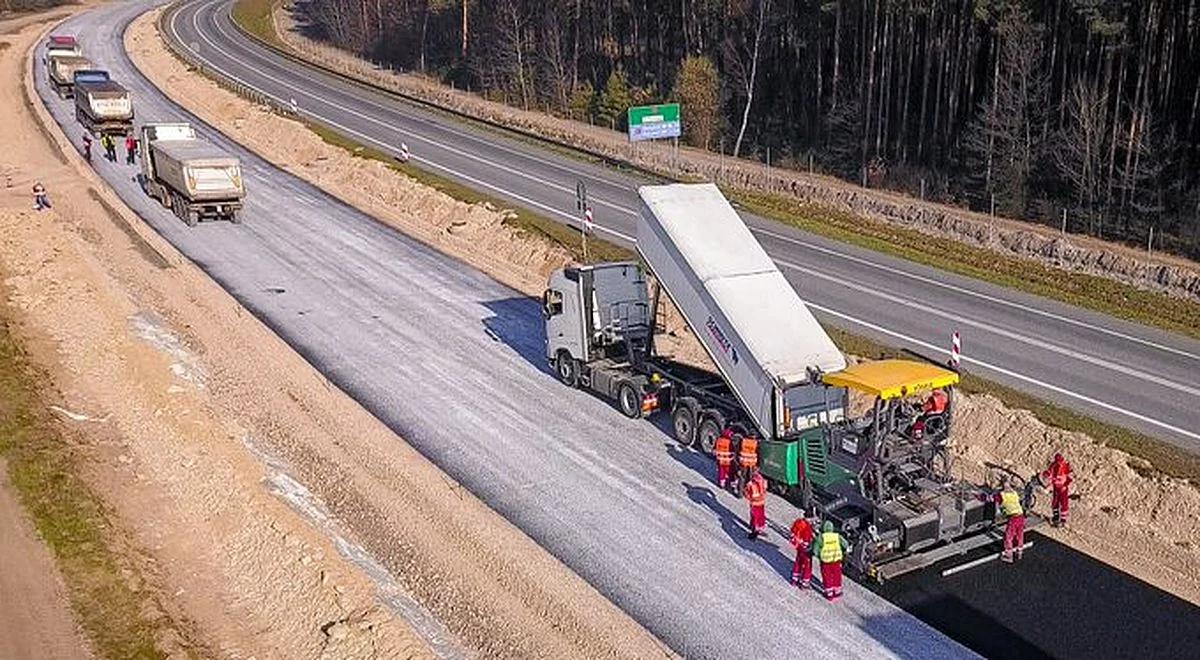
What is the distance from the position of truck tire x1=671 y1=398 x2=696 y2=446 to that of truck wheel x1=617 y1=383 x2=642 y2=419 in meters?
1.08

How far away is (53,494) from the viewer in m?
18.8

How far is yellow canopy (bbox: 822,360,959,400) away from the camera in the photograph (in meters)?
16.5

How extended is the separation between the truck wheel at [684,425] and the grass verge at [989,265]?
1706 cm

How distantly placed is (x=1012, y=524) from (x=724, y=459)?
511 centimetres

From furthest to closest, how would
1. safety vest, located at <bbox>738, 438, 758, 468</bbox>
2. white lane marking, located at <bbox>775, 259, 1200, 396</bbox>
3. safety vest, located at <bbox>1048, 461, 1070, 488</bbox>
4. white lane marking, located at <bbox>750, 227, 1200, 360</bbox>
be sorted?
white lane marking, located at <bbox>750, 227, 1200, 360</bbox> < white lane marking, located at <bbox>775, 259, 1200, 396</bbox> < safety vest, located at <bbox>738, 438, 758, 468</bbox> < safety vest, located at <bbox>1048, 461, 1070, 488</bbox>

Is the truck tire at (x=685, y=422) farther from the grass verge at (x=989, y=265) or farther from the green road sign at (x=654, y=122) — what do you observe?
the green road sign at (x=654, y=122)

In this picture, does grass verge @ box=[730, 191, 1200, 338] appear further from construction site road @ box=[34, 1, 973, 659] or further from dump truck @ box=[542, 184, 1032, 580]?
construction site road @ box=[34, 1, 973, 659]

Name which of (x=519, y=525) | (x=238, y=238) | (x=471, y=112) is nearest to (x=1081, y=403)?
(x=519, y=525)

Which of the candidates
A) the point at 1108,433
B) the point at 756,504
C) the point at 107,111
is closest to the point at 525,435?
the point at 756,504

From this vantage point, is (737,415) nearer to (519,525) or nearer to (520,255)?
(519,525)

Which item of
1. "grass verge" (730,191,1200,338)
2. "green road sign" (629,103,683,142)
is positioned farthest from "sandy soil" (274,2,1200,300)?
"green road sign" (629,103,683,142)

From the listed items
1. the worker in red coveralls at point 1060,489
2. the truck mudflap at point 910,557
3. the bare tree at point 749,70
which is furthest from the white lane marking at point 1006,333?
the bare tree at point 749,70

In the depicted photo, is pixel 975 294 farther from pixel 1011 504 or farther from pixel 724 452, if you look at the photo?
pixel 1011 504

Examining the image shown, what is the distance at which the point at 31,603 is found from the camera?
1552cm
